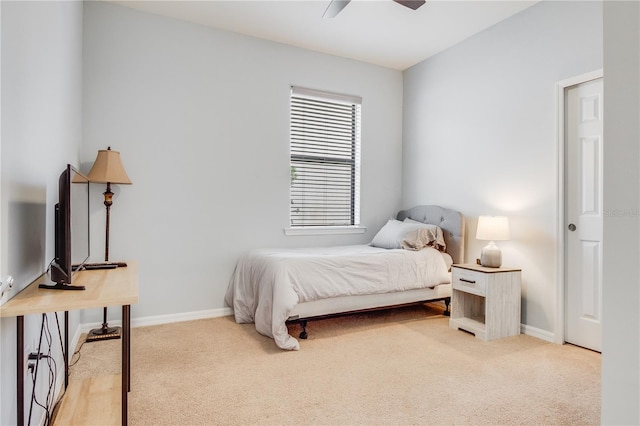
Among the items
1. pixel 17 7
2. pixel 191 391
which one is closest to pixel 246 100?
pixel 17 7

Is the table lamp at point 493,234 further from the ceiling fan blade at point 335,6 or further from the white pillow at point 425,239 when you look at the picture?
the ceiling fan blade at point 335,6

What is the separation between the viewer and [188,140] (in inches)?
137

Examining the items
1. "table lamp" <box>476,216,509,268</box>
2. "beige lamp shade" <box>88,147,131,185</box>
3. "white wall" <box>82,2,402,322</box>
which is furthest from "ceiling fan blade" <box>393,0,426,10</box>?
"beige lamp shade" <box>88,147,131,185</box>

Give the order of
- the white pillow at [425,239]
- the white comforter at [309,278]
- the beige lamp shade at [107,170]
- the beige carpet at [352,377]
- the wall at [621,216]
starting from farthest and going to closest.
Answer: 1. the white pillow at [425,239]
2. the beige lamp shade at [107,170]
3. the white comforter at [309,278]
4. the beige carpet at [352,377]
5. the wall at [621,216]

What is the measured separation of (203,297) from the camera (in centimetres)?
354

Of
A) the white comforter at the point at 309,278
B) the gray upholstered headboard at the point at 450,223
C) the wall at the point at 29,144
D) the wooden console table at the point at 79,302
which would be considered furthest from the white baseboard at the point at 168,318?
the gray upholstered headboard at the point at 450,223

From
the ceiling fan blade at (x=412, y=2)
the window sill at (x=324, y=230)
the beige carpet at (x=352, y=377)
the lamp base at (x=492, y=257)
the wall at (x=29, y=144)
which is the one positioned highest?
the ceiling fan blade at (x=412, y=2)

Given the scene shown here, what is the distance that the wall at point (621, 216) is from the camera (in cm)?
98

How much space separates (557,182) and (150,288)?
3.58 m

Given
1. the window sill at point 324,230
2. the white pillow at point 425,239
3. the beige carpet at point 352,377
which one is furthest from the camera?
→ the window sill at point 324,230

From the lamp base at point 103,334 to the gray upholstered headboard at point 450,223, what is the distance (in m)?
3.17

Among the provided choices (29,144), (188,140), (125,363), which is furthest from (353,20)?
(125,363)

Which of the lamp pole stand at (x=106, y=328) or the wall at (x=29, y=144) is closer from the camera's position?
the wall at (x=29, y=144)

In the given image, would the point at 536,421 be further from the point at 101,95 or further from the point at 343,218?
the point at 101,95
